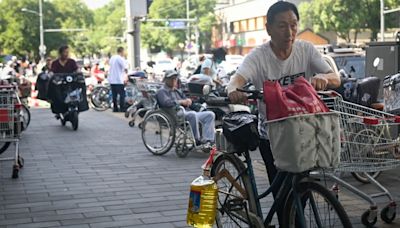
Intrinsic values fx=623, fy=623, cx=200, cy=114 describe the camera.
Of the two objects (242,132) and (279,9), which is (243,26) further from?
(242,132)

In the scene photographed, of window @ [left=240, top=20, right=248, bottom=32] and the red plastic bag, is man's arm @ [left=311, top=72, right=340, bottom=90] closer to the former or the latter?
the red plastic bag

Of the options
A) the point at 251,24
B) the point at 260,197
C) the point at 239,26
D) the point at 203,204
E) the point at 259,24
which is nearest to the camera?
the point at 203,204

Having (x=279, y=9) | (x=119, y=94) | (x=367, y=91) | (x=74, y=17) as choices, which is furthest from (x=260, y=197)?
(x=74, y=17)

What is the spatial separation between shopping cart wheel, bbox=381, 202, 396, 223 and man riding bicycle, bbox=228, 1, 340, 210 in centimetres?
164

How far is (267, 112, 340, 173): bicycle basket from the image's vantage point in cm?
333

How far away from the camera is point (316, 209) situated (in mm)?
3568

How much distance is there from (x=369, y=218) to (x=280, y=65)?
182cm

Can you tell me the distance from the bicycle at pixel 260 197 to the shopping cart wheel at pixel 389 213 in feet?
5.30

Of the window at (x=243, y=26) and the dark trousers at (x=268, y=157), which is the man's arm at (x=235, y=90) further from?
the window at (x=243, y=26)

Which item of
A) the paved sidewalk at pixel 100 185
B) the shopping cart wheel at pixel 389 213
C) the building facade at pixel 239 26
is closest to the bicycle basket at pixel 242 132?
the paved sidewalk at pixel 100 185

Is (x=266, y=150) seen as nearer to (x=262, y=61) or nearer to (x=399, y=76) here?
(x=262, y=61)

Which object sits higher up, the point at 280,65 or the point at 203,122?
the point at 280,65

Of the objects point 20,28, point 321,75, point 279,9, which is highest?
point 20,28

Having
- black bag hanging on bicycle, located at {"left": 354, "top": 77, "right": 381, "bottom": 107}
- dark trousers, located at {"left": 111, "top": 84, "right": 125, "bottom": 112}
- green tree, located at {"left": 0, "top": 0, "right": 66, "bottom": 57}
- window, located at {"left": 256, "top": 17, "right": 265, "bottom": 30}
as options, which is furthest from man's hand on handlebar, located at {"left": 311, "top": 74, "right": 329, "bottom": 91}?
green tree, located at {"left": 0, "top": 0, "right": 66, "bottom": 57}
